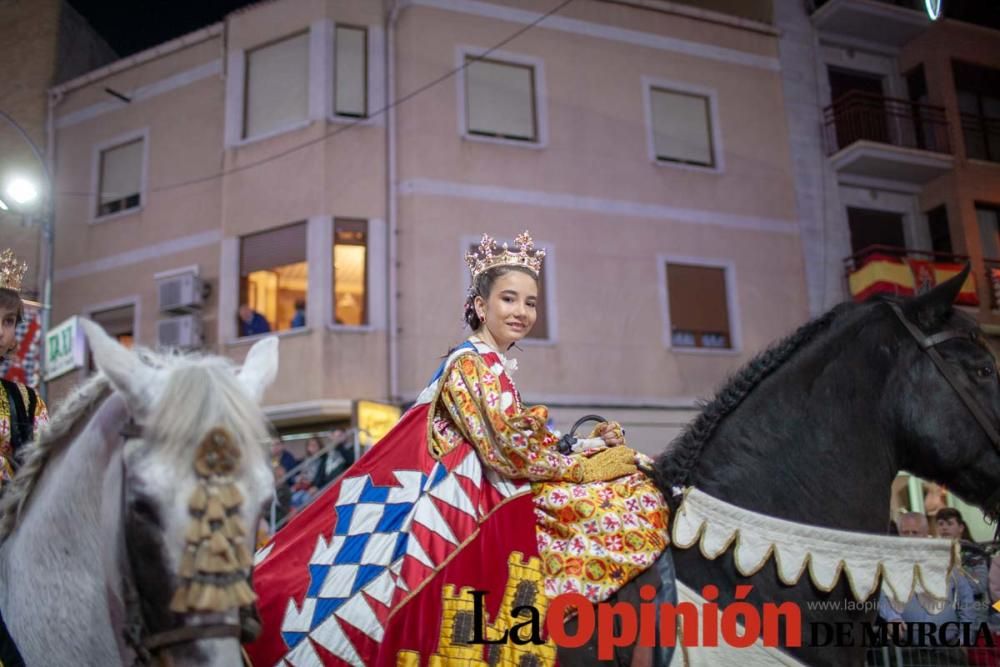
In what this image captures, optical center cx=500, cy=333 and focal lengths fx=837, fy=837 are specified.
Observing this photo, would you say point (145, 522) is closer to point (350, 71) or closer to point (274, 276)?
point (274, 276)

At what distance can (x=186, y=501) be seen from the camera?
6.47ft

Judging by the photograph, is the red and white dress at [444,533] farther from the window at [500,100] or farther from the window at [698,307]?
the window at [698,307]

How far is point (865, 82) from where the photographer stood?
61.5 feet

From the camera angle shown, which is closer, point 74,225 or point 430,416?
point 430,416

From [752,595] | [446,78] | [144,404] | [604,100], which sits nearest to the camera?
[144,404]

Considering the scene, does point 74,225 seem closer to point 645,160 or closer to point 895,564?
point 645,160

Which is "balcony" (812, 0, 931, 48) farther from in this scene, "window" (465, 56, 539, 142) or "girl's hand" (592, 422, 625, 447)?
"girl's hand" (592, 422, 625, 447)

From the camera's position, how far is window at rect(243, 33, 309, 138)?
15.0m

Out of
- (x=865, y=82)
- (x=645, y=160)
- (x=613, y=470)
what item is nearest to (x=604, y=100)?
(x=645, y=160)

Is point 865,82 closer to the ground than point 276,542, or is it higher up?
higher up

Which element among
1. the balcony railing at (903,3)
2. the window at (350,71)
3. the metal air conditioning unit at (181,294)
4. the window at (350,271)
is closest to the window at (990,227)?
the balcony railing at (903,3)

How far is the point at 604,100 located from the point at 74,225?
1074 centimetres

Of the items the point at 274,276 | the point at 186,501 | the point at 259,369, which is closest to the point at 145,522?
the point at 186,501

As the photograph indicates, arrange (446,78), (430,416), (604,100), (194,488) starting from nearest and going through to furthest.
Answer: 1. (194,488)
2. (430,416)
3. (446,78)
4. (604,100)
